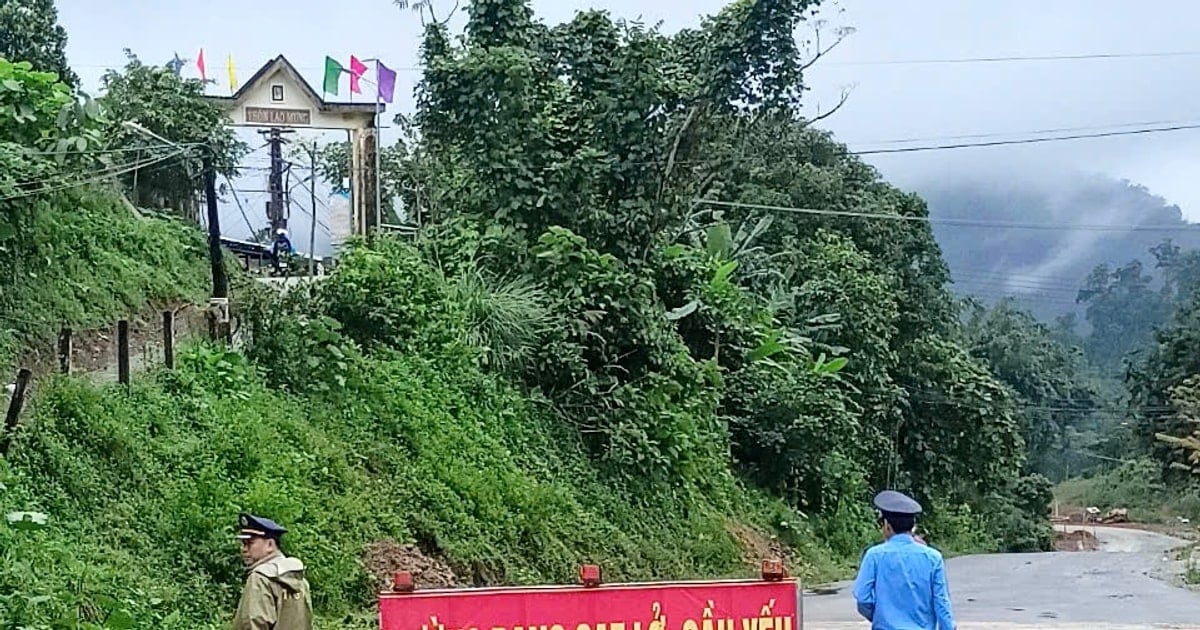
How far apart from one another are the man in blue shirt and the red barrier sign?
55cm

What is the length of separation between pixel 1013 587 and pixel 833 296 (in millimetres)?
10062

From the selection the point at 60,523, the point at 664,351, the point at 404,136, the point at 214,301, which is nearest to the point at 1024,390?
the point at 404,136

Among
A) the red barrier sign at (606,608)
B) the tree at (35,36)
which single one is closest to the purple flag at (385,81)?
the tree at (35,36)

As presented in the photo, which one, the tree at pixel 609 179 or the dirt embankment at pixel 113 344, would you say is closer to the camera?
the dirt embankment at pixel 113 344

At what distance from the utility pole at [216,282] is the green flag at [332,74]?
6.77 m

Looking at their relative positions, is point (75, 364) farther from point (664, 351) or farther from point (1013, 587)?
point (1013, 587)

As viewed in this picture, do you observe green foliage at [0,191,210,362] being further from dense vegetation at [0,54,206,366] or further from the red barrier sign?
the red barrier sign

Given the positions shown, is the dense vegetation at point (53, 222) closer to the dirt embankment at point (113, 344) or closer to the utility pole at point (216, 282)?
the dirt embankment at point (113, 344)

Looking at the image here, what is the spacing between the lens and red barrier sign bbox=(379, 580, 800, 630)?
6031 millimetres

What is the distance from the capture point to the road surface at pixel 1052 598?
14742mm

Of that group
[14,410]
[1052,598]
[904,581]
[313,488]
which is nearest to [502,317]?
[313,488]

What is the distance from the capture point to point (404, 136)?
91.1 feet

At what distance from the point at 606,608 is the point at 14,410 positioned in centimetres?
517

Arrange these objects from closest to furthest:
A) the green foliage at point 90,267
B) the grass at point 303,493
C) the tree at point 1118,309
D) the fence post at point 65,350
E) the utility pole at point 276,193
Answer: the grass at point 303,493, the green foliage at point 90,267, the fence post at point 65,350, the utility pole at point 276,193, the tree at point 1118,309
